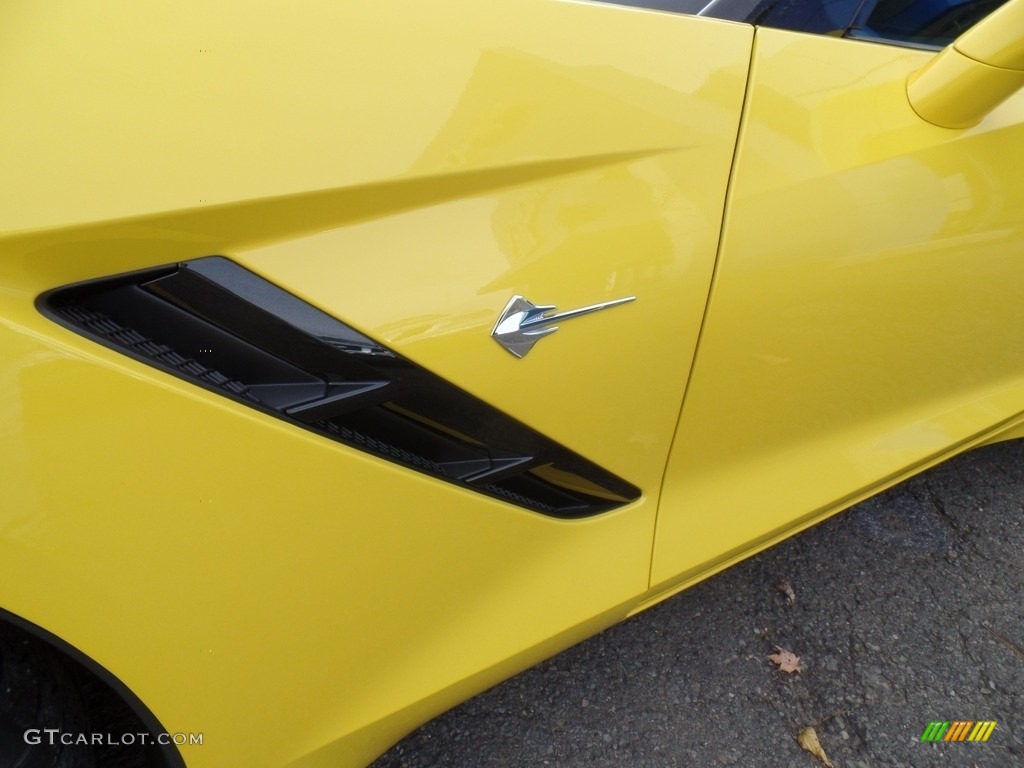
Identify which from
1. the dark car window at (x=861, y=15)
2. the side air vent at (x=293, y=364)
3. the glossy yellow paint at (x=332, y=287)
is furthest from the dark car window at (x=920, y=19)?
the side air vent at (x=293, y=364)

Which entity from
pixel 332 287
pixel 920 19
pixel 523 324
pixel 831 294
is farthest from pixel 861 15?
pixel 332 287

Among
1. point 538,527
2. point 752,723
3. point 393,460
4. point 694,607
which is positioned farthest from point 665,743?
point 393,460

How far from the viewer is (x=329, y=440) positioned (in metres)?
0.87

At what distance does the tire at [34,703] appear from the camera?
835mm

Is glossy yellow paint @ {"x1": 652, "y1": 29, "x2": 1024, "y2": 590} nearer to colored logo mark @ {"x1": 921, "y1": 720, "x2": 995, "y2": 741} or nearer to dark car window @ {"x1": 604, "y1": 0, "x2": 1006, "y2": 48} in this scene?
dark car window @ {"x1": 604, "y1": 0, "x2": 1006, "y2": 48}

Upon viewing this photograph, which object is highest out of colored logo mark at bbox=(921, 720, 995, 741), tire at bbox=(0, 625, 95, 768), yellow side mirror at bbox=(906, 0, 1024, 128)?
yellow side mirror at bbox=(906, 0, 1024, 128)

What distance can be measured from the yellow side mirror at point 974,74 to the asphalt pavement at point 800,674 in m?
1.20

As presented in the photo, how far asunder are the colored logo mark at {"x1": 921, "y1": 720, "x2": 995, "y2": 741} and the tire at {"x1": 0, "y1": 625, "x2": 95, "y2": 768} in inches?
63.4

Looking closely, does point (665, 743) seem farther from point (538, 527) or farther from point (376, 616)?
point (376, 616)

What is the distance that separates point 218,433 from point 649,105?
0.68 metres

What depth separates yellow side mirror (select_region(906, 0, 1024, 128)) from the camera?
1.08 metres

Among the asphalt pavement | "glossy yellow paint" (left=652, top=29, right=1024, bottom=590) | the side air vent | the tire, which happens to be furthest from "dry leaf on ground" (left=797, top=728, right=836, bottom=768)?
the tire

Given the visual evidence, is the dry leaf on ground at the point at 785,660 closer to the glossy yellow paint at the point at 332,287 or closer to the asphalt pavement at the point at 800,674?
the asphalt pavement at the point at 800,674

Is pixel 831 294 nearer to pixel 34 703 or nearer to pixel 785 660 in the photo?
pixel 785 660
